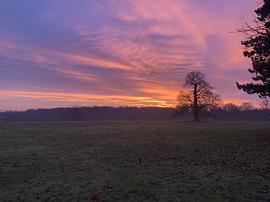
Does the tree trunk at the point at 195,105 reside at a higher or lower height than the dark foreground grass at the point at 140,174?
higher

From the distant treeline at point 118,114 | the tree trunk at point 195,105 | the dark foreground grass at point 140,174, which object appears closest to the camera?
the dark foreground grass at point 140,174

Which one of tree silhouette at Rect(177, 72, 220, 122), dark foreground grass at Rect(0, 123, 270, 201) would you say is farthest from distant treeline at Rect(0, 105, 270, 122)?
dark foreground grass at Rect(0, 123, 270, 201)

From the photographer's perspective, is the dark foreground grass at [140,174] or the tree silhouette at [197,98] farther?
the tree silhouette at [197,98]

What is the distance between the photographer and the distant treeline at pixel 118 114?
134 metres

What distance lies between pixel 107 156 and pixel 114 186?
8.82 m

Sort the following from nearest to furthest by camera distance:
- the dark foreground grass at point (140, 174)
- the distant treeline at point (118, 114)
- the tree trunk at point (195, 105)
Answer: the dark foreground grass at point (140, 174), the tree trunk at point (195, 105), the distant treeline at point (118, 114)

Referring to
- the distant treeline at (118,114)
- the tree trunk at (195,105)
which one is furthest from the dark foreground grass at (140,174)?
the distant treeline at (118,114)

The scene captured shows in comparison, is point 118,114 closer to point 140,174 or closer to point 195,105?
point 195,105

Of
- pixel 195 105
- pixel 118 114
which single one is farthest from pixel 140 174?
pixel 118 114

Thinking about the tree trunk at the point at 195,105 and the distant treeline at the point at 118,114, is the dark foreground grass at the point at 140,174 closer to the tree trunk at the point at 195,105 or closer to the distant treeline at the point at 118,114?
the tree trunk at the point at 195,105

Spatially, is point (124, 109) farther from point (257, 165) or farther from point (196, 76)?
point (257, 165)

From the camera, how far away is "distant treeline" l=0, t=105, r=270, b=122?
133750mm

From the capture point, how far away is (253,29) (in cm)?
2897

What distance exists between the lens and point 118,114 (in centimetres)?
17325
